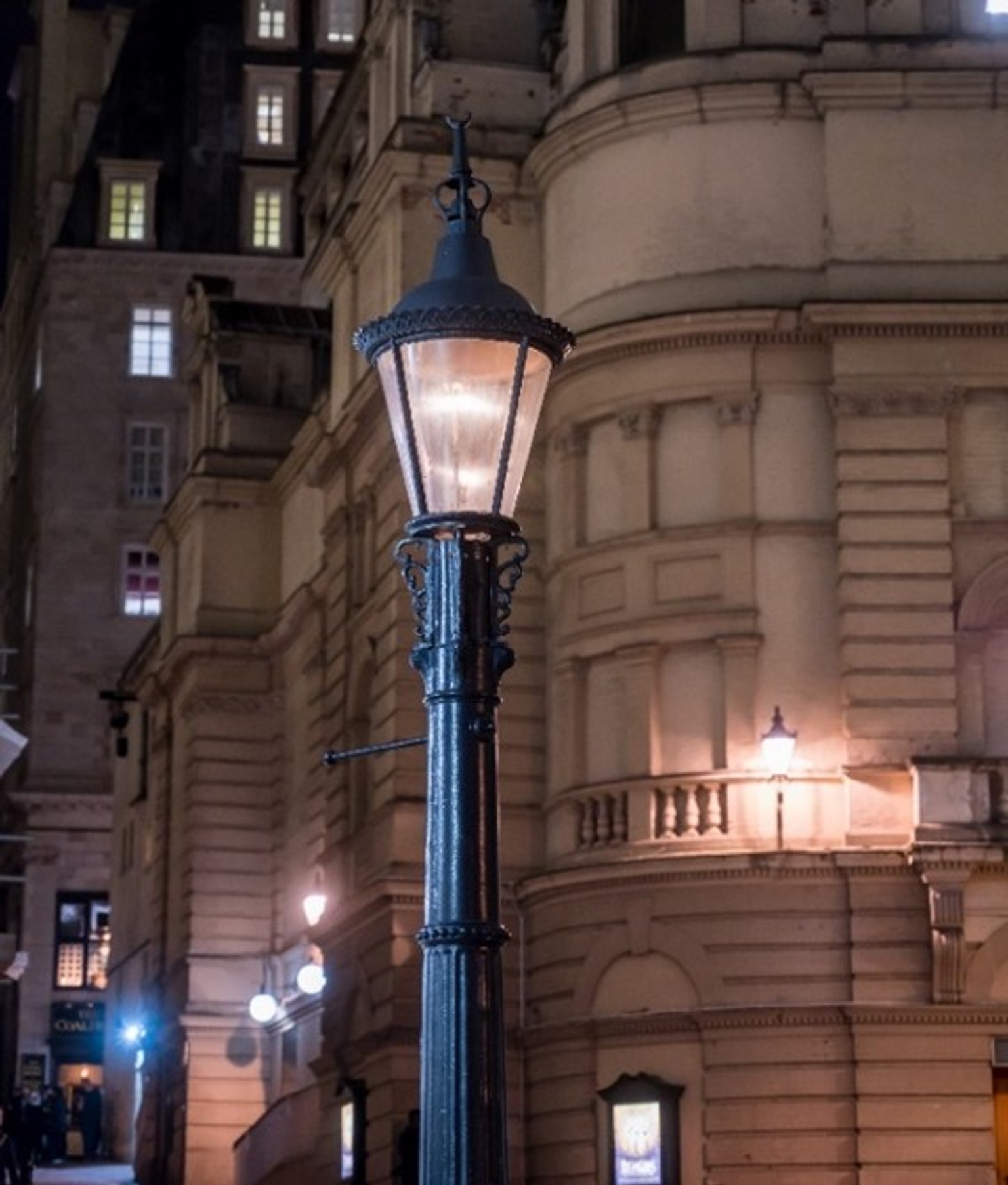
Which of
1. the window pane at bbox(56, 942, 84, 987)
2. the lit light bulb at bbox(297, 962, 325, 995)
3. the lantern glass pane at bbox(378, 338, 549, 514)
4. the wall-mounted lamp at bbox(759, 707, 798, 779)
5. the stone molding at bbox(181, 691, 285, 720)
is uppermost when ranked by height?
the stone molding at bbox(181, 691, 285, 720)

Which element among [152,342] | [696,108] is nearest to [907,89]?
[696,108]

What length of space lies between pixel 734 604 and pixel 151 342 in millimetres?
45990

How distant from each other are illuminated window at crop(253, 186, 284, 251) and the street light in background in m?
46.3

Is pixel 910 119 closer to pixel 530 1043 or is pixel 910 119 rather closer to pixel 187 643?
pixel 530 1043

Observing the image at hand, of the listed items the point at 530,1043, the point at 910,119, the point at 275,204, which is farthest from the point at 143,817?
the point at 910,119

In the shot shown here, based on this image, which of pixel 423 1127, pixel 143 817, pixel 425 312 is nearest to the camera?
pixel 423 1127

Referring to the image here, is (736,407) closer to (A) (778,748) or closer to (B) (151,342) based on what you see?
(A) (778,748)

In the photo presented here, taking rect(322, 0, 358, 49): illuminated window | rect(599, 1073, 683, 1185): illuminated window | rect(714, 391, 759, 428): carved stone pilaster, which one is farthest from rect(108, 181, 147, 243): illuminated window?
rect(599, 1073, 683, 1185): illuminated window

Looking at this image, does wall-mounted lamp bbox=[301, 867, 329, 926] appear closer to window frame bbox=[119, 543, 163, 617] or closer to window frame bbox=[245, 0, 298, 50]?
window frame bbox=[119, 543, 163, 617]

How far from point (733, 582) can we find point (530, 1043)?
7.00 metres

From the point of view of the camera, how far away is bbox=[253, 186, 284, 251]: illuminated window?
8188 cm

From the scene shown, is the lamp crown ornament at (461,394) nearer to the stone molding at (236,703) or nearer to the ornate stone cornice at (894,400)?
the ornate stone cornice at (894,400)

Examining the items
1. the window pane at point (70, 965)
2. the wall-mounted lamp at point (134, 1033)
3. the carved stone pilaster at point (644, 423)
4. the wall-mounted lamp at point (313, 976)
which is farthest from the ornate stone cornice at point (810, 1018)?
the window pane at point (70, 965)

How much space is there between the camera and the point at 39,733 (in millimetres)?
82125
